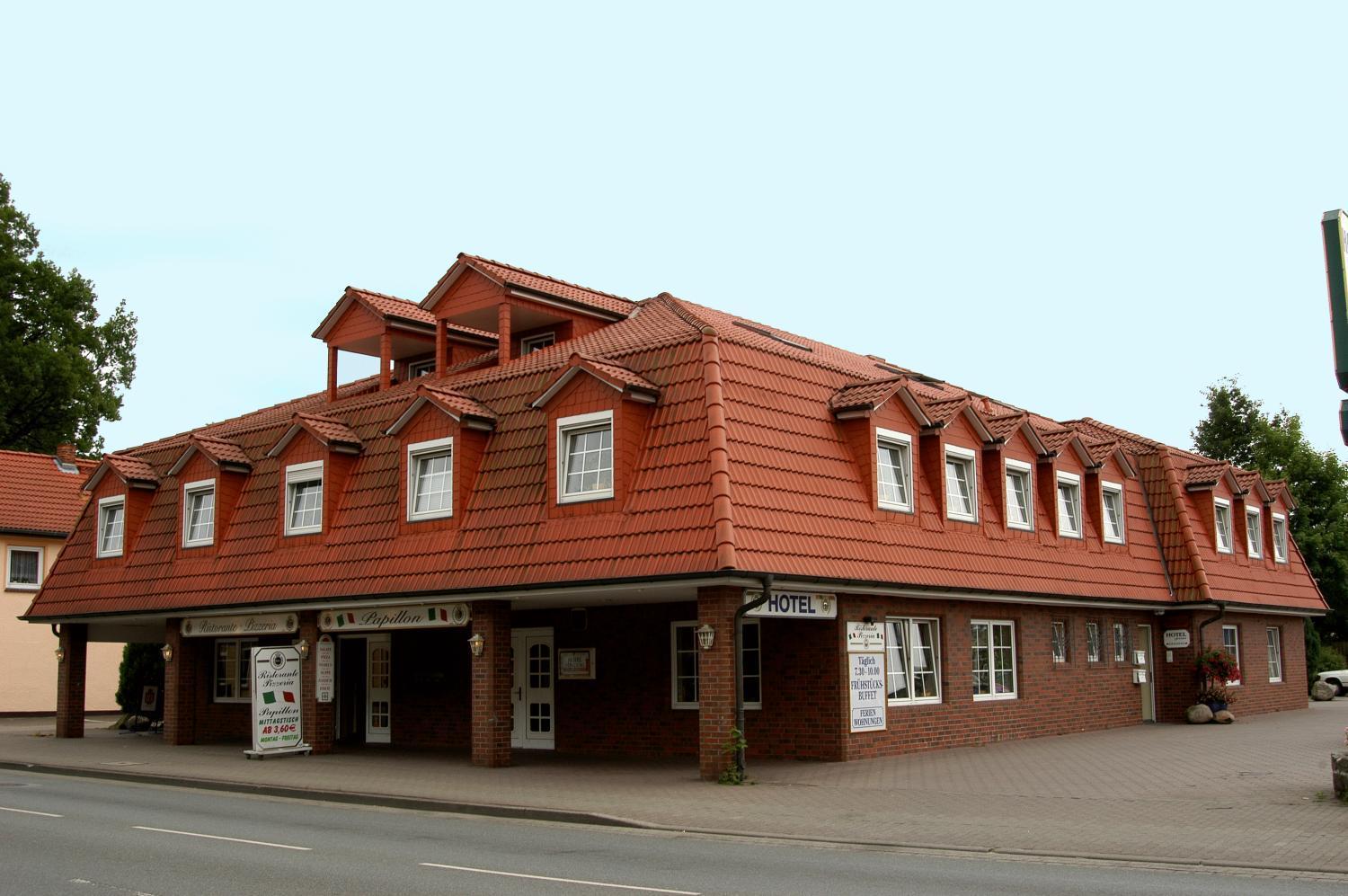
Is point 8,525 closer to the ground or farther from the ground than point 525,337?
closer to the ground

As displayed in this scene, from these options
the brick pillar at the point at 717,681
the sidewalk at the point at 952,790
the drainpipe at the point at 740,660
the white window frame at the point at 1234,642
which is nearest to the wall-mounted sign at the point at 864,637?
the sidewalk at the point at 952,790

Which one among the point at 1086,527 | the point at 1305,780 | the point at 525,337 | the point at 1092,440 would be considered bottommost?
the point at 1305,780

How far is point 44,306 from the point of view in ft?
158

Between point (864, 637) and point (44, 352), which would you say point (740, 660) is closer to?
point (864, 637)

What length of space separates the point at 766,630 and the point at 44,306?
1490 inches

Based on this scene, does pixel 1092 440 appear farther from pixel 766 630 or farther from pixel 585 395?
pixel 585 395

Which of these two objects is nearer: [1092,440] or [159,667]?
[1092,440]

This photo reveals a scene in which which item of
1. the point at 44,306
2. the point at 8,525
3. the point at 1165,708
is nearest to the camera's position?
the point at 1165,708

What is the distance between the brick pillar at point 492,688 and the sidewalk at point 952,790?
1.41 ft

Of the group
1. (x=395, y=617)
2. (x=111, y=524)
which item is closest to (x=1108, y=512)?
(x=395, y=617)

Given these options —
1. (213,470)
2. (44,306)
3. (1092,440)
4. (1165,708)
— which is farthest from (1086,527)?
(44,306)

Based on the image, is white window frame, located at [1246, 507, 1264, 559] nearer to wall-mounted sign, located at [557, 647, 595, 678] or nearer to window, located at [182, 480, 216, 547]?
wall-mounted sign, located at [557, 647, 595, 678]

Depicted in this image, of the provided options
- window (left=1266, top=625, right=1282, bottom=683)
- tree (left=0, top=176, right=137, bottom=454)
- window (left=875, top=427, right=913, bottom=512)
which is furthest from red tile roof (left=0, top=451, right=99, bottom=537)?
window (left=1266, top=625, right=1282, bottom=683)

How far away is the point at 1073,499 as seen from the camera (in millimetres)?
27734
